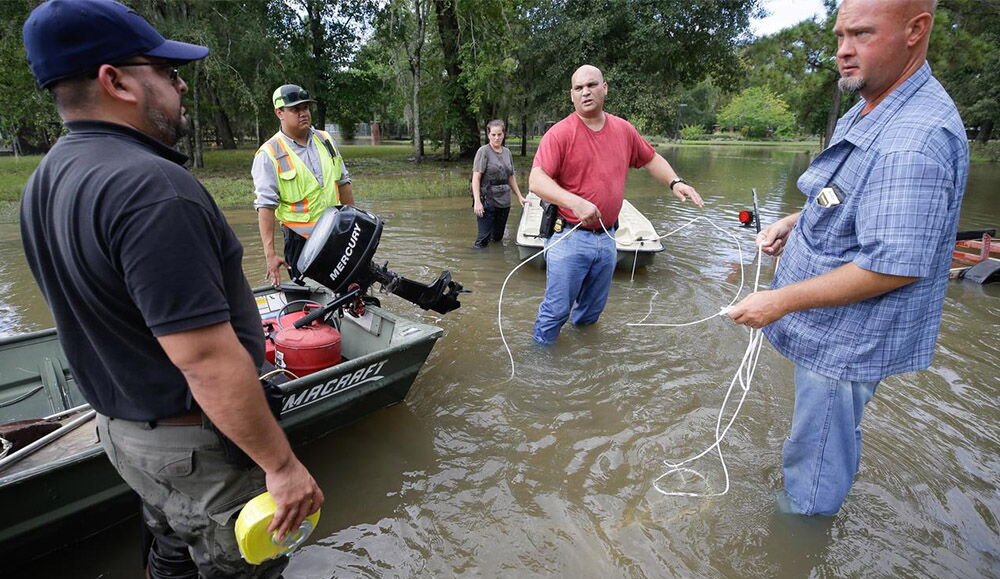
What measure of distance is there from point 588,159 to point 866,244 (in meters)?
2.29

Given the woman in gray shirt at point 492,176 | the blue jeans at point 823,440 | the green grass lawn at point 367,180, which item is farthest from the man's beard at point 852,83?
the green grass lawn at point 367,180

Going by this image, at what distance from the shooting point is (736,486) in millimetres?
3018

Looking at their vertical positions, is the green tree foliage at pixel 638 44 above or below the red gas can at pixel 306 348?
above

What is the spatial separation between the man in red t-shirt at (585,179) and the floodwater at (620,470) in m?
0.89

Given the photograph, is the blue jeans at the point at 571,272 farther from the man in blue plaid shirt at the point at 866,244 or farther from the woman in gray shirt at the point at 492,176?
the woman in gray shirt at the point at 492,176

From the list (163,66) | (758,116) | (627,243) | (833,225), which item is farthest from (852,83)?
(758,116)

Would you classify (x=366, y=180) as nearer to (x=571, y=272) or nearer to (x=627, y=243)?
(x=627, y=243)

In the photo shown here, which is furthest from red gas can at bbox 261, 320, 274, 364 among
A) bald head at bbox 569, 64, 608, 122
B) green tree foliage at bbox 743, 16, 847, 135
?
green tree foliage at bbox 743, 16, 847, 135

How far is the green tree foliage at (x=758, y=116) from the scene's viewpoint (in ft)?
241

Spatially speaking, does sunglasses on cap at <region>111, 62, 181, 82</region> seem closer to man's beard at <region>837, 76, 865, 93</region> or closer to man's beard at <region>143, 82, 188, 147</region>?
man's beard at <region>143, 82, 188, 147</region>

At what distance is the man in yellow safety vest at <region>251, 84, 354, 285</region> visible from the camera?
3875 mm

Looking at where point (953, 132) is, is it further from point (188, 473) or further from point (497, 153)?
point (497, 153)

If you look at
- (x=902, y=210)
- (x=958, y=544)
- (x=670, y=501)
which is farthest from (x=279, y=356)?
(x=958, y=544)

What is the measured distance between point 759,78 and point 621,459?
23.5m
